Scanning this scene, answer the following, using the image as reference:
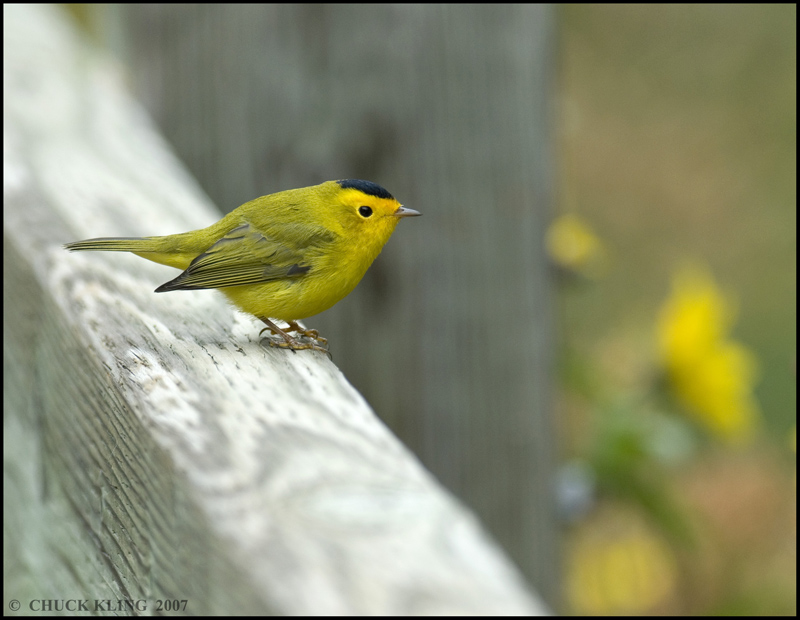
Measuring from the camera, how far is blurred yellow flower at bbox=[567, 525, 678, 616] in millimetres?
5039

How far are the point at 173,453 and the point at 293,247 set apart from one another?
5.13ft

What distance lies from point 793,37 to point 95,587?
10903 mm

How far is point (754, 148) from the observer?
10531 millimetres

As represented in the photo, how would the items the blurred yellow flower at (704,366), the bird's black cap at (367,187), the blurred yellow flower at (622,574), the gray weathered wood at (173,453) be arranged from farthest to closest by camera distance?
the blurred yellow flower at (622,574) < the blurred yellow flower at (704,366) < the bird's black cap at (367,187) < the gray weathered wood at (173,453)

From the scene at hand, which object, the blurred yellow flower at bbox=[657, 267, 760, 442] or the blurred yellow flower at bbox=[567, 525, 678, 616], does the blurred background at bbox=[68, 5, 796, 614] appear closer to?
the blurred yellow flower at bbox=[657, 267, 760, 442]

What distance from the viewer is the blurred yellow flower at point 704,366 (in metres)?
3.79

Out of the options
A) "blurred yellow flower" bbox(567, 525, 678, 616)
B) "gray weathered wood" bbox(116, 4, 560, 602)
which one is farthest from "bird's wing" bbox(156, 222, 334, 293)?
"blurred yellow flower" bbox(567, 525, 678, 616)

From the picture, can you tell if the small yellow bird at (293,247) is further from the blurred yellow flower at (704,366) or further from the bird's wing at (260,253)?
the blurred yellow flower at (704,366)

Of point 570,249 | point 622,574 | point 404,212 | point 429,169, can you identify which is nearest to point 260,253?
point 404,212

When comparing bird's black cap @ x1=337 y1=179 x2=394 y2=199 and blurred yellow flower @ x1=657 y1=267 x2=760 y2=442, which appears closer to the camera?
bird's black cap @ x1=337 y1=179 x2=394 y2=199

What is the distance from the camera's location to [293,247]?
2.58 m

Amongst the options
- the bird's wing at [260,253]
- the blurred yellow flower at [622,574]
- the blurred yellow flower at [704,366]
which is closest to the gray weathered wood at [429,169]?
the bird's wing at [260,253]

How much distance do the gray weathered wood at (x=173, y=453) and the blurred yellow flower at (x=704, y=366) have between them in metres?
A: 2.24

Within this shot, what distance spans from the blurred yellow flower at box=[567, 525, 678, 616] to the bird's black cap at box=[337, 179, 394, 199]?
3063 millimetres
